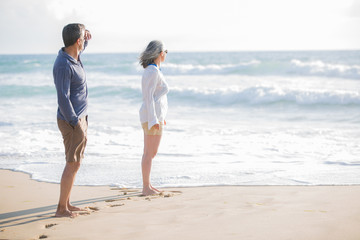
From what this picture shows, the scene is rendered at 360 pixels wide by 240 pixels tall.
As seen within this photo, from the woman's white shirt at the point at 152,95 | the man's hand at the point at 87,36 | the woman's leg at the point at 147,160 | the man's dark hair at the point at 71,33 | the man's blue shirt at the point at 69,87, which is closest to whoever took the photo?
the man's blue shirt at the point at 69,87

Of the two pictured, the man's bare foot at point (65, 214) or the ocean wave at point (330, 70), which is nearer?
the man's bare foot at point (65, 214)

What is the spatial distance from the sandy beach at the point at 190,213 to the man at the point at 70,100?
1.23ft

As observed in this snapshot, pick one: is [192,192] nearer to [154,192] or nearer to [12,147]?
[154,192]

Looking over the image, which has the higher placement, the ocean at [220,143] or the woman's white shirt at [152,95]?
the woman's white shirt at [152,95]

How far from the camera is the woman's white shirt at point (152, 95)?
14.4 ft

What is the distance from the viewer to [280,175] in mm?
5398

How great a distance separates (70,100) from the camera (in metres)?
3.66

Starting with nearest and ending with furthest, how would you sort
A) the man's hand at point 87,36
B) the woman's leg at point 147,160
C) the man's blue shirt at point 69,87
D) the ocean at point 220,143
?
1. the man's blue shirt at point 69,87
2. the man's hand at point 87,36
3. the woman's leg at point 147,160
4. the ocean at point 220,143

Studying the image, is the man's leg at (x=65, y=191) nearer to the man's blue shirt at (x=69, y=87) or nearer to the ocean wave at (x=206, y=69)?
the man's blue shirt at (x=69, y=87)

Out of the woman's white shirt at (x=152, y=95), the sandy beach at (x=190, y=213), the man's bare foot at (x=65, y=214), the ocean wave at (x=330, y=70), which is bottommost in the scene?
the sandy beach at (x=190, y=213)

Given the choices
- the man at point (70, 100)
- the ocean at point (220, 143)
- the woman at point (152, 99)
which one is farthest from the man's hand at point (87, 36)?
the ocean at point (220, 143)

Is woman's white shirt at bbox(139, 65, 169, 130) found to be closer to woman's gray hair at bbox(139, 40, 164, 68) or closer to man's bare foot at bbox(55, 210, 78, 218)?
woman's gray hair at bbox(139, 40, 164, 68)

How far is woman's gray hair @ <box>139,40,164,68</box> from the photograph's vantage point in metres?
4.45

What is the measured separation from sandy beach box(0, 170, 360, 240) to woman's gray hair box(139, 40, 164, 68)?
1423mm
